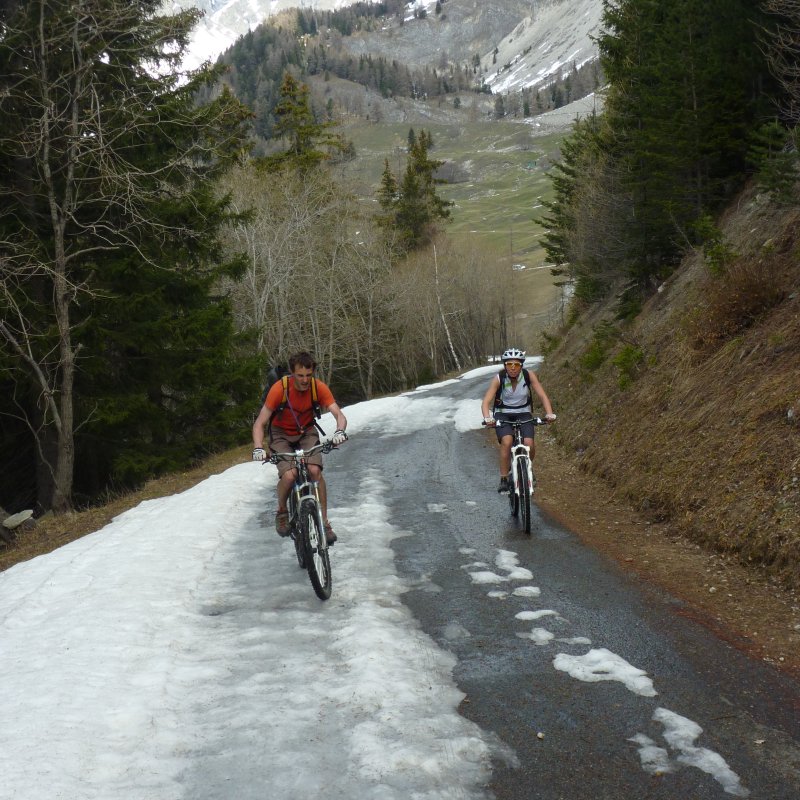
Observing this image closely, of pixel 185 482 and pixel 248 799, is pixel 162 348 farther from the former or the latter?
pixel 248 799

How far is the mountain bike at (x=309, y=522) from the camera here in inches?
252

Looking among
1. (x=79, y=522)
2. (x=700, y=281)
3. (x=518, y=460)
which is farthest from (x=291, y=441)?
(x=700, y=281)

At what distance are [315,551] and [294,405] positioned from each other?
1.64 metres

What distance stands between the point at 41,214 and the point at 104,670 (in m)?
13.0

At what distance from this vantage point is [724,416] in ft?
29.8

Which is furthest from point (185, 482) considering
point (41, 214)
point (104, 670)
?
Answer: point (104, 670)

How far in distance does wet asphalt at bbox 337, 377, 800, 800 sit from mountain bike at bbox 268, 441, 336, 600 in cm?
86

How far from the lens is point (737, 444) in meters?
8.26

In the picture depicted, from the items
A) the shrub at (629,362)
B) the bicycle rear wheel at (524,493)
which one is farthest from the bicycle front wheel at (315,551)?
the shrub at (629,362)

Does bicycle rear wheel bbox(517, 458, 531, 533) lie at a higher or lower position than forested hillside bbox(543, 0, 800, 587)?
lower

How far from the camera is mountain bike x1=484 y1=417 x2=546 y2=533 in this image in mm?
8719

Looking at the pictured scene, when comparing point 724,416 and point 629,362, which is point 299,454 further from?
point 629,362

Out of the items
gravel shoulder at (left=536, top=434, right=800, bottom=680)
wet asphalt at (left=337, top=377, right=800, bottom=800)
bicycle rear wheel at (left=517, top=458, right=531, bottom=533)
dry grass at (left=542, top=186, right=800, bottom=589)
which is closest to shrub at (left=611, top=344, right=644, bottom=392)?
dry grass at (left=542, top=186, right=800, bottom=589)

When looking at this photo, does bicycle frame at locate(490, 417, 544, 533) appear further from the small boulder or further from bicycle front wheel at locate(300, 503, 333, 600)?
the small boulder
